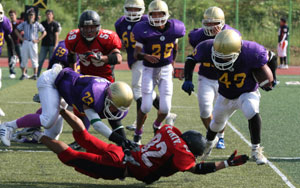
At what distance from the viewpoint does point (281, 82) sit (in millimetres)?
14297

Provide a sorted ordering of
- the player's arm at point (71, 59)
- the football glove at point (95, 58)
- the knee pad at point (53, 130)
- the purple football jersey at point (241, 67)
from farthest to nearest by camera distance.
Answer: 1. the player's arm at point (71, 59)
2. the football glove at point (95, 58)
3. the knee pad at point (53, 130)
4. the purple football jersey at point (241, 67)

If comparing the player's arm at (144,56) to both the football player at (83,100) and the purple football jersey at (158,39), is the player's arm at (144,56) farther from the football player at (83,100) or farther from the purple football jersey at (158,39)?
the football player at (83,100)

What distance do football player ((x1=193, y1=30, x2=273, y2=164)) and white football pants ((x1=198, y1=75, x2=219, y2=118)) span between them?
0.70m

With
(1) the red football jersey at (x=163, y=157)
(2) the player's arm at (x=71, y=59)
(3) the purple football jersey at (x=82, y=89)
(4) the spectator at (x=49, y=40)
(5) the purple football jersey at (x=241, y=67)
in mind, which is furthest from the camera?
(4) the spectator at (x=49, y=40)

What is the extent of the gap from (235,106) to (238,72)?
398mm

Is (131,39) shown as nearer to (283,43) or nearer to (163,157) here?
(163,157)

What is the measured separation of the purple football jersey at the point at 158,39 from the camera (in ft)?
22.1

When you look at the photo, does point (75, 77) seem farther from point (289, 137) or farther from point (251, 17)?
point (251, 17)

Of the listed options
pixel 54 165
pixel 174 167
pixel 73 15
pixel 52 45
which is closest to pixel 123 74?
pixel 52 45

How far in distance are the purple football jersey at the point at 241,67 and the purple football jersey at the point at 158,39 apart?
1.25m

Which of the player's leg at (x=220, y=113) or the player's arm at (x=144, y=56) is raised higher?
the player's arm at (x=144, y=56)

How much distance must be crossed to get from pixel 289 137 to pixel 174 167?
3.10 metres

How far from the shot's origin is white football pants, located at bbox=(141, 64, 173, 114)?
22.1 feet

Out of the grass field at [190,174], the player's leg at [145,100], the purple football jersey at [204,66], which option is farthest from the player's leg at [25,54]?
the purple football jersey at [204,66]
